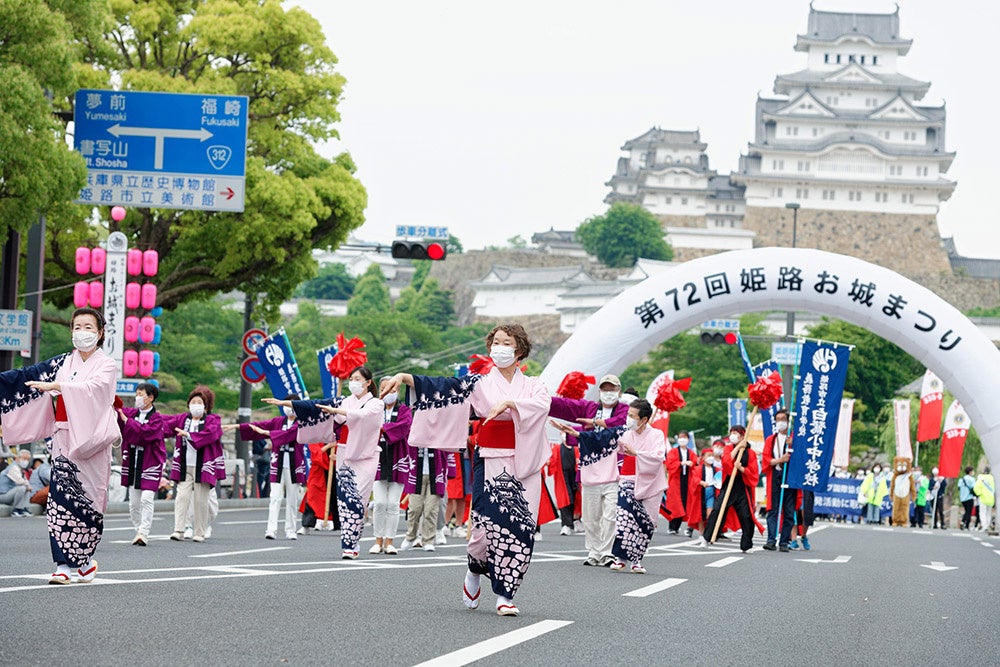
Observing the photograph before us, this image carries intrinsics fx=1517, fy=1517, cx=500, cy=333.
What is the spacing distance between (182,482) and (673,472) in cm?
852

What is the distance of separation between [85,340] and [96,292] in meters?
17.6

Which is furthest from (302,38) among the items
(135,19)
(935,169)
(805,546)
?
(935,169)

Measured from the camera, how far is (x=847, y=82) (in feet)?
323

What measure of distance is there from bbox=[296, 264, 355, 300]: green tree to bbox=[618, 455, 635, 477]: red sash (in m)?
91.3

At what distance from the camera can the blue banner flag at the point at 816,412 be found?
61.7ft

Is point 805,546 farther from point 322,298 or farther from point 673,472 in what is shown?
point 322,298

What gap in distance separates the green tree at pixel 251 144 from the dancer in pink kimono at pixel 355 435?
13.7 metres

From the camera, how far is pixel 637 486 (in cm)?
1367

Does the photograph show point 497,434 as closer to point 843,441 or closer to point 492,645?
point 492,645

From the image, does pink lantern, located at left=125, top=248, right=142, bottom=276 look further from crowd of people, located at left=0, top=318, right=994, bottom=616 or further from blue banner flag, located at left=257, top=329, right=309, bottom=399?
crowd of people, located at left=0, top=318, right=994, bottom=616

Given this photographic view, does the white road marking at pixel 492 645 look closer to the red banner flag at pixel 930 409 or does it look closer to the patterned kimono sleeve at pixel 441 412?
the patterned kimono sleeve at pixel 441 412

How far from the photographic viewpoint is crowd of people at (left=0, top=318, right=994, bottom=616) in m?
8.91

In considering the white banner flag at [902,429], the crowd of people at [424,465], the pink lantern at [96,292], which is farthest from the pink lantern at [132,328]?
the white banner flag at [902,429]

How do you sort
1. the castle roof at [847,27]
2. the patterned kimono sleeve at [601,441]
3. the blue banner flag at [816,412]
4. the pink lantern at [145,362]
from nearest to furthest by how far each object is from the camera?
1. the patterned kimono sleeve at [601,441]
2. the blue banner flag at [816,412]
3. the pink lantern at [145,362]
4. the castle roof at [847,27]
